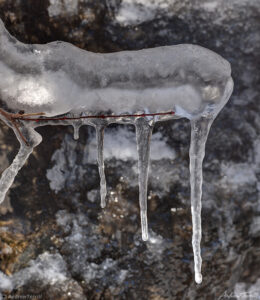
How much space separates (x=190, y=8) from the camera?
4.91 ft

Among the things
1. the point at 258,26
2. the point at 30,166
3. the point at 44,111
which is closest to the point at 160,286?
the point at 30,166

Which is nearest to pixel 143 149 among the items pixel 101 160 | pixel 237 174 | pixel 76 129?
pixel 101 160

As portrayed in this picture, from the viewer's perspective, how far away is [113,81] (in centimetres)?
140

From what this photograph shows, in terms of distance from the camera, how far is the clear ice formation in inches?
54.4

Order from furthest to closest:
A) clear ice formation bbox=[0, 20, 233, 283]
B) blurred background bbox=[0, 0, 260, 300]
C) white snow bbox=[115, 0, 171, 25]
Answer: blurred background bbox=[0, 0, 260, 300]
white snow bbox=[115, 0, 171, 25]
clear ice formation bbox=[0, 20, 233, 283]

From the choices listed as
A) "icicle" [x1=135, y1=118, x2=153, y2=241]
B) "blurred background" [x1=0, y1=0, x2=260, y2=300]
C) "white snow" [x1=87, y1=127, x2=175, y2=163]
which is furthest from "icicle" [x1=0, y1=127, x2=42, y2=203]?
"icicle" [x1=135, y1=118, x2=153, y2=241]

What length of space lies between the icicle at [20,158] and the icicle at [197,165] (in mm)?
734

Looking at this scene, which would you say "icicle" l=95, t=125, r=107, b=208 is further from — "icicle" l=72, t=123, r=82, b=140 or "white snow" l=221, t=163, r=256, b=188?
"white snow" l=221, t=163, r=256, b=188

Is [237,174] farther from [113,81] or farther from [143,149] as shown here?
[113,81]

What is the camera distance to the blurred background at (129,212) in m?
1.67

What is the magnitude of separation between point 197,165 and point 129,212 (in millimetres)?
469

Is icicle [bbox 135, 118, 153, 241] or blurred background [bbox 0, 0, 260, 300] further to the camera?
blurred background [bbox 0, 0, 260, 300]

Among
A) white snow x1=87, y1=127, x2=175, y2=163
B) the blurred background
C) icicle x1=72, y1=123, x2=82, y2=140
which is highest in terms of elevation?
icicle x1=72, y1=123, x2=82, y2=140

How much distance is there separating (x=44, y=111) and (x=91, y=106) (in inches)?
8.1
